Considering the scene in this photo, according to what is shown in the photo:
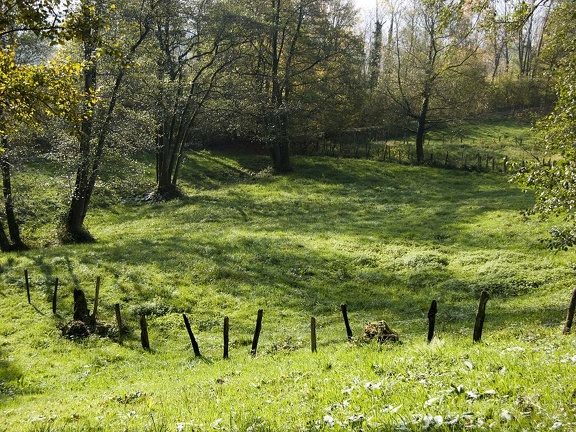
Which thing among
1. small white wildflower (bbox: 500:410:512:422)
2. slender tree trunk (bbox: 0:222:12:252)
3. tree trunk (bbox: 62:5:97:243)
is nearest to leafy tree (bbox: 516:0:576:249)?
small white wildflower (bbox: 500:410:512:422)

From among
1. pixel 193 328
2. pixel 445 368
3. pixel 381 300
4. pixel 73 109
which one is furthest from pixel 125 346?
pixel 445 368

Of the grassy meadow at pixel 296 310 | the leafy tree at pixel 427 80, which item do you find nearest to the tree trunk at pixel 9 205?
the grassy meadow at pixel 296 310

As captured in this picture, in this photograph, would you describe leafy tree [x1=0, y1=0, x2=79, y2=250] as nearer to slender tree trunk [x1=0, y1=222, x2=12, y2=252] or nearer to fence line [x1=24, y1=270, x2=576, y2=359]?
fence line [x1=24, y1=270, x2=576, y2=359]

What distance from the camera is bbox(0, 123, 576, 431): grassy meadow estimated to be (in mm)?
7879

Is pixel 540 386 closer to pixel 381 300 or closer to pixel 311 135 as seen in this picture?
pixel 381 300

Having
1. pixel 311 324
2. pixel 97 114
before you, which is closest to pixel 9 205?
pixel 97 114

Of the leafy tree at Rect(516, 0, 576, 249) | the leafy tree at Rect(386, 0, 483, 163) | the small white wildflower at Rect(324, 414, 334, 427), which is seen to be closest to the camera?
the small white wildflower at Rect(324, 414, 334, 427)

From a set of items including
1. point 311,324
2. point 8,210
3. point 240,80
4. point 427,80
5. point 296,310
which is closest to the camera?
point 311,324

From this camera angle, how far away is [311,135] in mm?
59188

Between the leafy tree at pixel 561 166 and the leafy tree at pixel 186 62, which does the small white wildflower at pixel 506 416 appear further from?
the leafy tree at pixel 186 62

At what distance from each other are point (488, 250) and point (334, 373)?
19.7m

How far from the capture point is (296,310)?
21281 millimetres

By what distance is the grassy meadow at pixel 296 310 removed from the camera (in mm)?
7879

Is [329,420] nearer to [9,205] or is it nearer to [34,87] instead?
[34,87]
